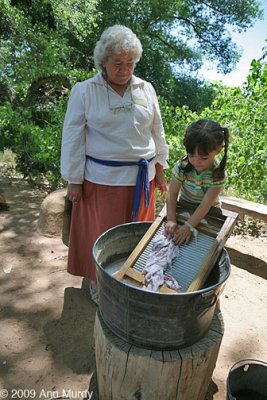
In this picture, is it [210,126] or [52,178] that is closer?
[210,126]

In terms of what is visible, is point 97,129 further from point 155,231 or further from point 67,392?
point 67,392

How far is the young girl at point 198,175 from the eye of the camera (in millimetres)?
1649

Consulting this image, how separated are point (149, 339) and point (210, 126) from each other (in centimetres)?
106

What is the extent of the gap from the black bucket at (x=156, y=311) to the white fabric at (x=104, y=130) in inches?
29.6

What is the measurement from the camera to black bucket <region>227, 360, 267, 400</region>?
1.79m

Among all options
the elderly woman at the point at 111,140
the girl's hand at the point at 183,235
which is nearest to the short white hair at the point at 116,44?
the elderly woman at the point at 111,140

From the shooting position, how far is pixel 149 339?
148 centimetres

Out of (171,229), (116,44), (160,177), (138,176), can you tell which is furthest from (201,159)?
(160,177)

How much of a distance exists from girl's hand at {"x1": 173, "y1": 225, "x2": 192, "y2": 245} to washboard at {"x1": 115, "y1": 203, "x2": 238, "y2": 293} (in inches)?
1.3

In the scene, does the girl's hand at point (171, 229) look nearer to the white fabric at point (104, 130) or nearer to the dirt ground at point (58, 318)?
the white fabric at point (104, 130)

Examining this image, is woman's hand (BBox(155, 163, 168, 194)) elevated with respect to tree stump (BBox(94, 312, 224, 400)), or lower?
elevated

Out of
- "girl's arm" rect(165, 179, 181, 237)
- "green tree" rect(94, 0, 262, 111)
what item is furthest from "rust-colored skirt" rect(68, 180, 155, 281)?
"green tree" rect(94, 0, 262, 111)

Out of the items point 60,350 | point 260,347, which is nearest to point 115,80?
point 60,350

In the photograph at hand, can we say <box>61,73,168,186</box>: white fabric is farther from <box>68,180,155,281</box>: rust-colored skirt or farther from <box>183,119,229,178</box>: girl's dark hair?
<box>183,119,229,178</box>: girl's dark hair
